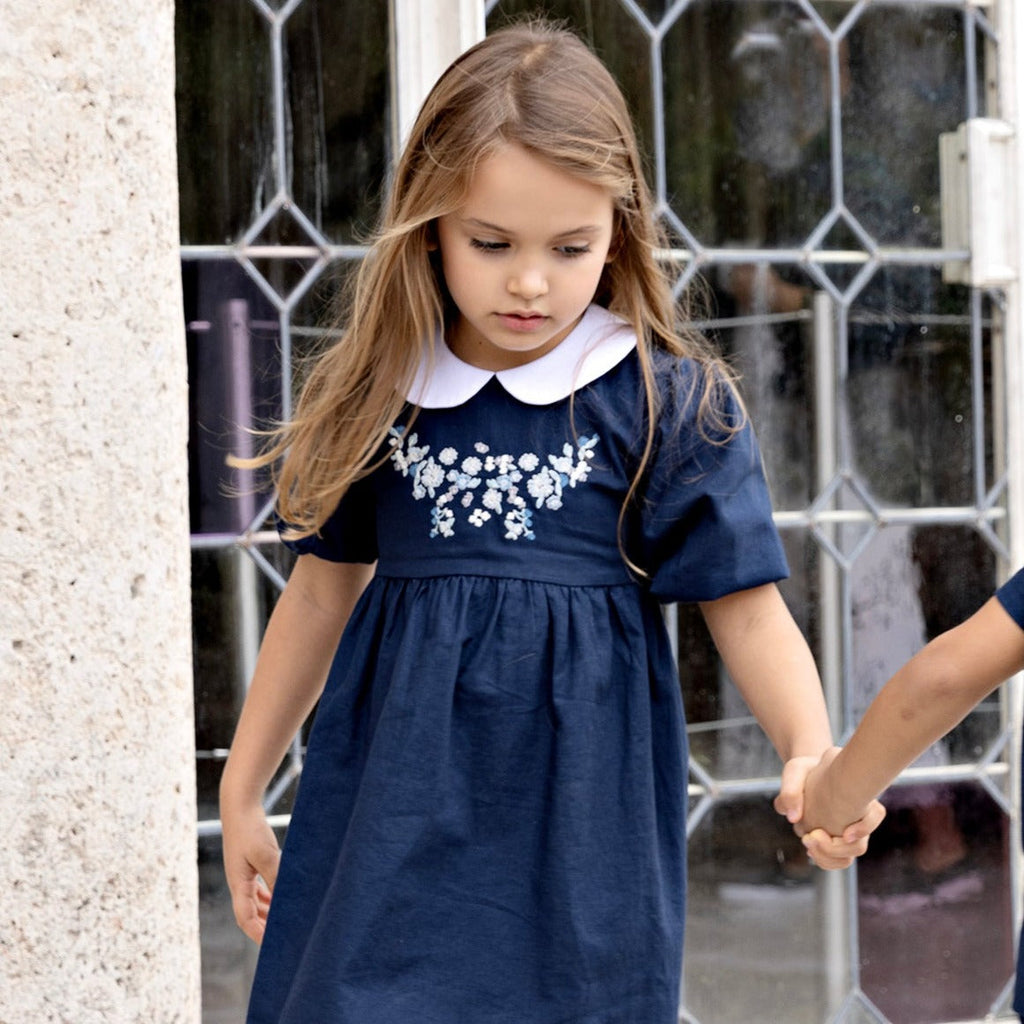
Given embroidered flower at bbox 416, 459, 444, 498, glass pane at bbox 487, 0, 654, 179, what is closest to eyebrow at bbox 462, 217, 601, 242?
embroidered flower at bbox 416, 459, 444, 498

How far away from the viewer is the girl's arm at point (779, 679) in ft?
5.85

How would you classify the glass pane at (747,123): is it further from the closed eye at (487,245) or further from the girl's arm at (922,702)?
the girl's arm at (922,702)

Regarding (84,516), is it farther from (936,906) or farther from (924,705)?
(936,906)

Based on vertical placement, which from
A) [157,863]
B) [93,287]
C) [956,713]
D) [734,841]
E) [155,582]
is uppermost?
[93,287]

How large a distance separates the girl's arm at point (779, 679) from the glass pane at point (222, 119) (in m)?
1.23

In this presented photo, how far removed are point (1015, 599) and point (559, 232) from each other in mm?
570

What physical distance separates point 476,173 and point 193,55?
3.71 ft

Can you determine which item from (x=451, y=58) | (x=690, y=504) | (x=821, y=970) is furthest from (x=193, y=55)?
(x=821, y=970)

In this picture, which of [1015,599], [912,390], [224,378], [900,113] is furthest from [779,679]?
[900,113]

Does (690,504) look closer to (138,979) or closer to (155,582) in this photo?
(155,582)

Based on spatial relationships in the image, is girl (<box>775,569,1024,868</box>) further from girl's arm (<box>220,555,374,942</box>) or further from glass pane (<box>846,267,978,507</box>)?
glass pane (<box>846,267,978,507</box>)

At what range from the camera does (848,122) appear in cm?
300

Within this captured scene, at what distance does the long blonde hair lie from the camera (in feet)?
5.74

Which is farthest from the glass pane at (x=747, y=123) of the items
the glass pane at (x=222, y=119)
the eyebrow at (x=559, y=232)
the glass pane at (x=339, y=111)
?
the eyebrow at (x=559, y=232)
